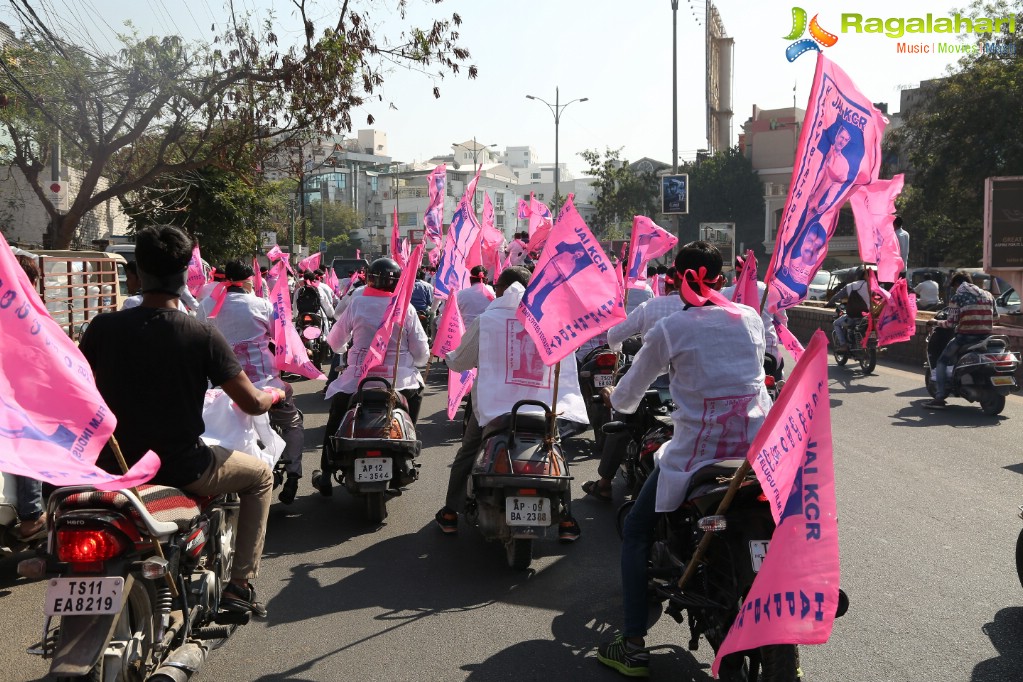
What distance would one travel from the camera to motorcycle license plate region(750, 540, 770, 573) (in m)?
3.67

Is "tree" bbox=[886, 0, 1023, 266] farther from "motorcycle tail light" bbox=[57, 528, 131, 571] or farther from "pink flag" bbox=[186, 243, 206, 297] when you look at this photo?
"motorcycle tail light" bbox=[57, 528, 131, 571]

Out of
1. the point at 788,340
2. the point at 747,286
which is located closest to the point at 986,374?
the point at 788,340

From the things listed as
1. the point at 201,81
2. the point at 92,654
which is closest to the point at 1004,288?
the point at 201,81

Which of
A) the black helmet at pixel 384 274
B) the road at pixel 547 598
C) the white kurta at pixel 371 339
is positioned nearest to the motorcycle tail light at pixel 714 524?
the road at pixel 547 598

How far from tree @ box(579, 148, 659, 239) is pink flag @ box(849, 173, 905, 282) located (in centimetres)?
4801

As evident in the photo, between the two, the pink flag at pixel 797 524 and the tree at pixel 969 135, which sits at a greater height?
the tree at pixel 969 135

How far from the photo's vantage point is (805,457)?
3.41 m

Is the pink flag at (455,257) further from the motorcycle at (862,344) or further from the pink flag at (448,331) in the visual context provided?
the motorcycle at (862,344)

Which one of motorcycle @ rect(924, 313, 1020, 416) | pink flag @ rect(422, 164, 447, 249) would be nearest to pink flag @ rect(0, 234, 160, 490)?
motorcycle @ rect(924, 313, 1020, 416)

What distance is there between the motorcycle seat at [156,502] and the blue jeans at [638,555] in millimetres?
1834

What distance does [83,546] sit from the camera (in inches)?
135

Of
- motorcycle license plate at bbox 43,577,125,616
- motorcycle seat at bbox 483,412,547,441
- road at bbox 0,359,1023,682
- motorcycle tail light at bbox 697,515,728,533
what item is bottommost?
road at bbox 0,359,1023,682

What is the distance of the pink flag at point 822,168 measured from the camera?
484 cm

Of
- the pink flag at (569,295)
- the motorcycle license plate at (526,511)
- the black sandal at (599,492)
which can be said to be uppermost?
the pink flag at (569,295)
